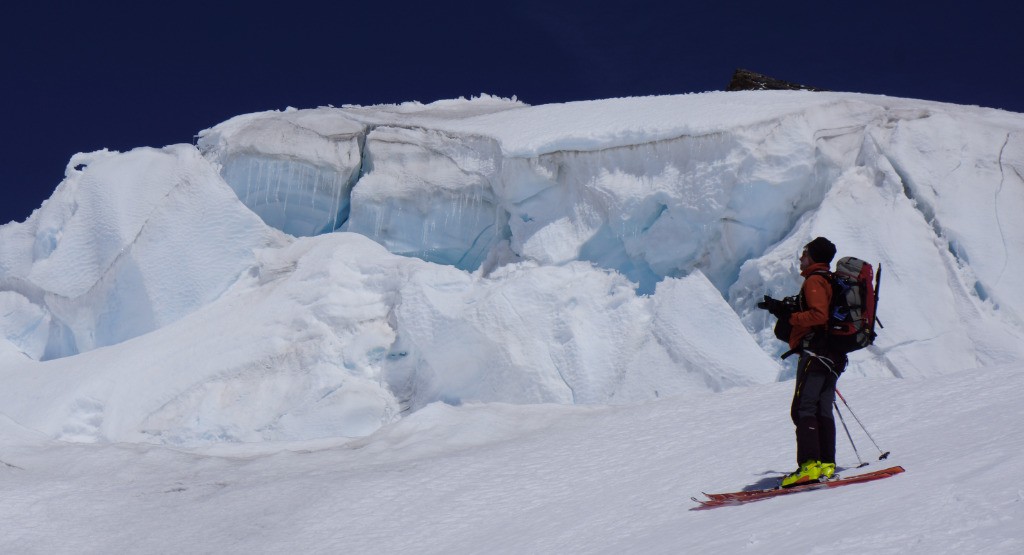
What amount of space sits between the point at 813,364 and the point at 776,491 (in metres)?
0.64

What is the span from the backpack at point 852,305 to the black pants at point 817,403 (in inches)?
5.5

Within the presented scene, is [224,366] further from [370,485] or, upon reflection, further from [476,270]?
[370,485]

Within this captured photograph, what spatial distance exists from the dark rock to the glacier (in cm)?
604

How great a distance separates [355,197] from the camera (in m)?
12.6

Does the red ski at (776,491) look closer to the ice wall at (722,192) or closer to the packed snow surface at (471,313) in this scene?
the packed snow surface at (471,313)

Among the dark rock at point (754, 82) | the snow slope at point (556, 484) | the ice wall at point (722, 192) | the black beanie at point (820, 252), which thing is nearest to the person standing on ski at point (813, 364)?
the black beanie at point (820, 252)

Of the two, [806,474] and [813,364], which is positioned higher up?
[813,364]

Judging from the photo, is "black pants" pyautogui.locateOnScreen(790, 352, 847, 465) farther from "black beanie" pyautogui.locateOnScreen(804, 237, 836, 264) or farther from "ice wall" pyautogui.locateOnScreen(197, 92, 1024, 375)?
"ice wall" pyautogui.locateOnScreen(197, 92, 1024, 375)

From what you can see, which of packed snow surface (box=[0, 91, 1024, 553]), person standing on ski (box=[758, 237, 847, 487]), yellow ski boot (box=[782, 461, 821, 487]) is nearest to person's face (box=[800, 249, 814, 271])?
person standing on ski (box=[758, 237, 847, 487])

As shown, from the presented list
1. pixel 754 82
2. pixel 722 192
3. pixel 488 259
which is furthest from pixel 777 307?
pixel 754 82

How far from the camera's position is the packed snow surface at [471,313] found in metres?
7.15

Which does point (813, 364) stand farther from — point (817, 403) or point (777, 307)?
point (777, 307)

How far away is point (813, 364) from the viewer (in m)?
5.29

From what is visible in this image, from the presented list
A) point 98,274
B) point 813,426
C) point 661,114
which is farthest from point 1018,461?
point 98,274
